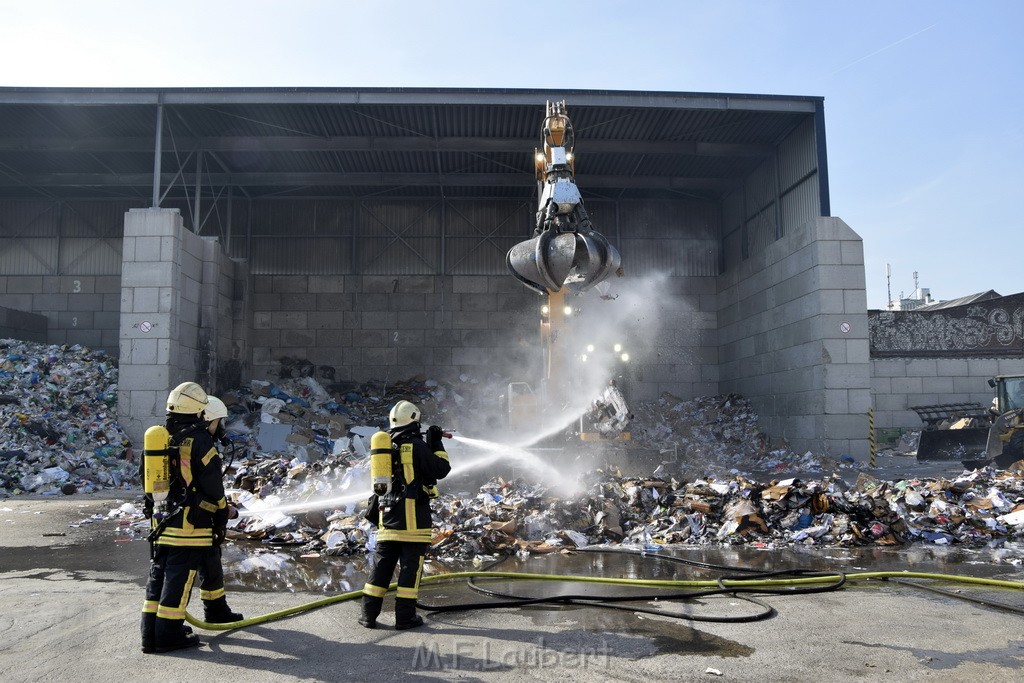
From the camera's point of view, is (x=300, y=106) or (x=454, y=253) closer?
(x=300, y=106)

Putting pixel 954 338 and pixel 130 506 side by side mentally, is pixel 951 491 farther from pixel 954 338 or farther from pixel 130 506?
pixel 954 338

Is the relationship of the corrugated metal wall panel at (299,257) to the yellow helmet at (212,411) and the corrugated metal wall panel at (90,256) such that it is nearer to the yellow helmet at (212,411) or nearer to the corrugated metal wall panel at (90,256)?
the corrugated metal wall panel at (90,256)

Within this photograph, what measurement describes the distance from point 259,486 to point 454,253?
1330 centimetres

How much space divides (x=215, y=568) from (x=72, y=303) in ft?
68.5

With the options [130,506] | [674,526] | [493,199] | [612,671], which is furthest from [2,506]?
[493,199]

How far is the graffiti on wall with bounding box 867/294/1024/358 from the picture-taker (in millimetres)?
21000

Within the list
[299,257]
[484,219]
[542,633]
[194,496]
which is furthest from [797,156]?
[194,496]

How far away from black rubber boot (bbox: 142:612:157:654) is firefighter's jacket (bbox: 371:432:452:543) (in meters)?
1.43

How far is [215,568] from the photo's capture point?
4641mm

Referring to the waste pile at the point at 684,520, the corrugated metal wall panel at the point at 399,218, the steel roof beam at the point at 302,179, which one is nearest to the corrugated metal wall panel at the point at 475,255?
the corrugated metal wall panel at the point at 399,218

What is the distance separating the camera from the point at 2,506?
1126 cm

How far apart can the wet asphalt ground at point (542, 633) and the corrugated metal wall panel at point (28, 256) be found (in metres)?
18.7

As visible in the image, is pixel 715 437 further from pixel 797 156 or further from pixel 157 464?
pixel 157 464

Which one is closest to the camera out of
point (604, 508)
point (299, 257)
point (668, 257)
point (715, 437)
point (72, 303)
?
point (604, 508)
